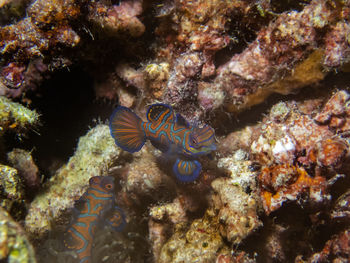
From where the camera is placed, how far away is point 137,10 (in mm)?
4938

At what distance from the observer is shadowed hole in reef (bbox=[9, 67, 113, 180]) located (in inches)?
217

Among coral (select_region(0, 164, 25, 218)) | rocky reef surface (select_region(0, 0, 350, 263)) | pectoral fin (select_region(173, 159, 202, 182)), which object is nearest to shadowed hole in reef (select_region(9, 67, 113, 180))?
rocky reef surface (select_region(0, 0, 350, 263))

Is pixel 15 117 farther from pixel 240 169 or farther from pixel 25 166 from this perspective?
pixel 240 169

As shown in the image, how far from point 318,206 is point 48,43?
501 centimetres

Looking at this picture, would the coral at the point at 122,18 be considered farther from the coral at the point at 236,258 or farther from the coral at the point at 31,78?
the coral at the point at 236,258

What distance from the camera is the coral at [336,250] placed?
10.5 feet

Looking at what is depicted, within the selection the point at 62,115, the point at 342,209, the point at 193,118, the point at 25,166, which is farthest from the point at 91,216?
the point at 342,209

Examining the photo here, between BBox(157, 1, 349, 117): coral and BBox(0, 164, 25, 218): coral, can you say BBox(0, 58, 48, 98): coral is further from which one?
BBox(157, 1, 349, 117): coral

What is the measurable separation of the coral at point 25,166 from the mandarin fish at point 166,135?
88.9 inches

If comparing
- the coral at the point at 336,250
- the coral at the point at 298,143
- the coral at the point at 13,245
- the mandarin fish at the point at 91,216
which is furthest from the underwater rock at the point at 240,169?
the coral at the point at 13,245

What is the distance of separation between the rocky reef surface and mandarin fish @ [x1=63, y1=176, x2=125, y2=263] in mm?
200

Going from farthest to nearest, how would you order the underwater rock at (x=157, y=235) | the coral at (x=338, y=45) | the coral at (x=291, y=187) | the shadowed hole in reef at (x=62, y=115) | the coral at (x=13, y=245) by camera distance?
1. the shadowed hole in reef at (x=62, y=115)
2. the underwater rock at (x=157, y=235)
3. the coral at (x=338, y=45)
4. the coral at (x=291, y=187)
5. the coral at (x=13, y=245)

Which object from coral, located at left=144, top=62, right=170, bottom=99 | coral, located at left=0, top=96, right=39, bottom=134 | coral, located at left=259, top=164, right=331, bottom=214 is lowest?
coral, located at left=259, top=164, right=331, bottom=214

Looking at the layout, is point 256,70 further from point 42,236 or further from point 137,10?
point 42,236
